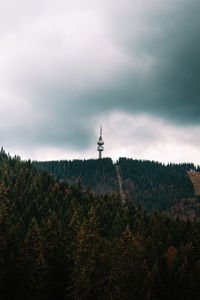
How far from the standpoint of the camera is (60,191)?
14325 cm

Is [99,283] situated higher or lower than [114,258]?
lower

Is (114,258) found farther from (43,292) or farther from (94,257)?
(43,292)

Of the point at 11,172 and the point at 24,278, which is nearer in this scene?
the point at 24,278

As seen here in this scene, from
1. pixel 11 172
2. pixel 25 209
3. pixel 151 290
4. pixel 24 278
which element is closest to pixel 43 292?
pixel 24 278

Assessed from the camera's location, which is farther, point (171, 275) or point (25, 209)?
point (25, 209)

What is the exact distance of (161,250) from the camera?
97.6 meters

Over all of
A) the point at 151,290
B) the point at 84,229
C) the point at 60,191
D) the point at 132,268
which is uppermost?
the point at 60,191

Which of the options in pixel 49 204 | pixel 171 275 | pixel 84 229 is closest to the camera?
pixel 84 229

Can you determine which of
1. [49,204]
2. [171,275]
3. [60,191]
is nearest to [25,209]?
[49,204]

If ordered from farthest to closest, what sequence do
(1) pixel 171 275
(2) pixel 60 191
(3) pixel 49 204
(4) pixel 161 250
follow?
(2) pixel 60 191 < (3) pixel 49 204 < (4) pixel 161 250 < (1) pixel 171 275

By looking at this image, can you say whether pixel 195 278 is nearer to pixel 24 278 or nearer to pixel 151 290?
pixel 151 290

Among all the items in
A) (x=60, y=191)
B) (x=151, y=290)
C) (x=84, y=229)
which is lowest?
(x=151, y=290)

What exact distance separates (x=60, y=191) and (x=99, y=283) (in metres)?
87.0

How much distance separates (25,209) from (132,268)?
5135 centimetres
